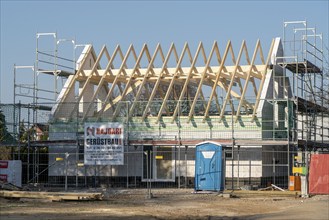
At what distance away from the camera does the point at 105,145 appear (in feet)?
106

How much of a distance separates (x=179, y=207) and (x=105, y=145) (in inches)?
333

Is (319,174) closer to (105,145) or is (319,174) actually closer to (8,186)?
(105,145)

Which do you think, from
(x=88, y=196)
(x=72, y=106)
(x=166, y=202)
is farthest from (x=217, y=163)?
(x=72, y=106)

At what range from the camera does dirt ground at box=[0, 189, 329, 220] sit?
2127 centimetres

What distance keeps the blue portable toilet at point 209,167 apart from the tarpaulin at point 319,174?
3.93 metres

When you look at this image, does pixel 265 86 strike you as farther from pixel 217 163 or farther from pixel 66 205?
pixel 66 205

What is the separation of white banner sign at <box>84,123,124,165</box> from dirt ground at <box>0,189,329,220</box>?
1.83 metres

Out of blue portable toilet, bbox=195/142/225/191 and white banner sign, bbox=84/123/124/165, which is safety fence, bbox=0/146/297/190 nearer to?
white banner sign, bbox=84/123/124/165

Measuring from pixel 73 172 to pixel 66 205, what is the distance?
12.2m

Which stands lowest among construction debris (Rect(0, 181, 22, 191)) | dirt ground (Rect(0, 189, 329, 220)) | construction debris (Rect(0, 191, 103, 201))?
dirt ground (Rect(0, 189, 329, 220))

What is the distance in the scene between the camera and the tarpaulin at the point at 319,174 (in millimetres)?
28078

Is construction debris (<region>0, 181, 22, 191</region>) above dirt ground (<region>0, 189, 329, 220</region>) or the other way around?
above

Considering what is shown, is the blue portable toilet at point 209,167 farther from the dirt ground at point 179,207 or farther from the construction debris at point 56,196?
the construction debris at point 56,196

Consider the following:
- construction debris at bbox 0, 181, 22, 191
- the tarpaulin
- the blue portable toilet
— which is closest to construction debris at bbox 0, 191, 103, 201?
construction debris at bbox 0, 181, 22, 191
